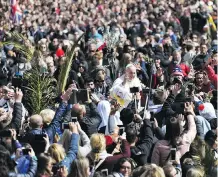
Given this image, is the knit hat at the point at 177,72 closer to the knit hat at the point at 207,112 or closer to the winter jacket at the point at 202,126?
the knit hat at the point at 207,112

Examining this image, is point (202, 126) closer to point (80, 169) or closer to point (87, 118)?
point (87, 118)

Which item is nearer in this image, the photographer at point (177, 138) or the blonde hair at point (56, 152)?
the blonde hair at point (56, 152)

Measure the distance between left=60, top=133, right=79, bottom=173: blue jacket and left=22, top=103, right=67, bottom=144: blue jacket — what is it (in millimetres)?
550

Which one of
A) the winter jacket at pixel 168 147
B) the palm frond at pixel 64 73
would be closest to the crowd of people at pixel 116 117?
the winter jacket at pixel 168 147

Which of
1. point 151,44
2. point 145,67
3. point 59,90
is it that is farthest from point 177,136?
point 151,44

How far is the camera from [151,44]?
981 inches

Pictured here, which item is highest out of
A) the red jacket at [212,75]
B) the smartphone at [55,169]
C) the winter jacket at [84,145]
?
the smartphone at [55,169]

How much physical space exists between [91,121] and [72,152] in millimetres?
2113

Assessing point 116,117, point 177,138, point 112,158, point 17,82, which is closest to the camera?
point 112,158

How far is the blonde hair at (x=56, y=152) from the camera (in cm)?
1153

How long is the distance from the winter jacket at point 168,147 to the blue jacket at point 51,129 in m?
1.45

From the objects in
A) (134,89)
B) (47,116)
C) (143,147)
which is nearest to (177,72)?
(134,89)

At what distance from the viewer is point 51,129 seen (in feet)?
44.0

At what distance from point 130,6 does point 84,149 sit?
25.3 m
